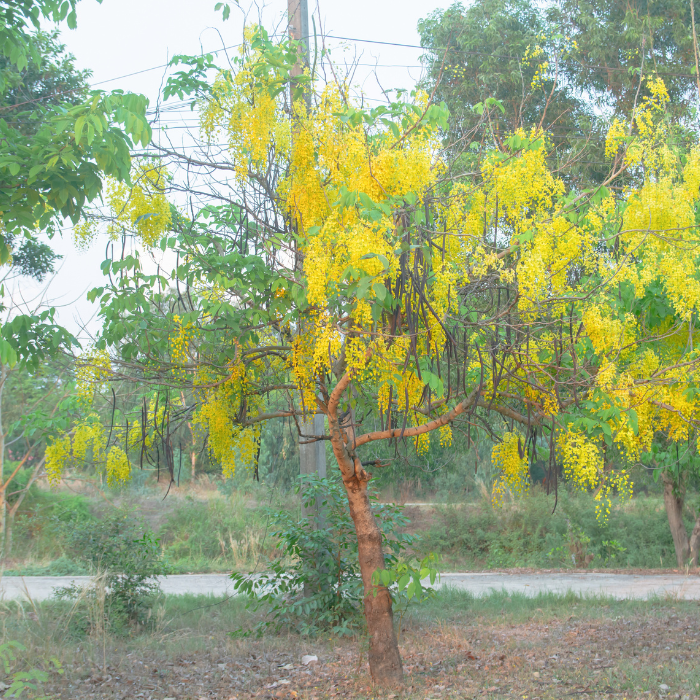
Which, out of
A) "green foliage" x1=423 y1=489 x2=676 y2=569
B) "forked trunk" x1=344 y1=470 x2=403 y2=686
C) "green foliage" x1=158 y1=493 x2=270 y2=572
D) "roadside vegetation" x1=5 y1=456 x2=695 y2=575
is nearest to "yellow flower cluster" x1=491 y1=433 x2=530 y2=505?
"forked trunk" x1=344 y1=470 x2=403 y2=686

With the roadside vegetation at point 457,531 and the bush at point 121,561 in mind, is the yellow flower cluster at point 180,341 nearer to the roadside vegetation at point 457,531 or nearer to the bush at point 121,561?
the bush at point 121,561

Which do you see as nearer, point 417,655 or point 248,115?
point 248,115

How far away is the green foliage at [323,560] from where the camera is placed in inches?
263

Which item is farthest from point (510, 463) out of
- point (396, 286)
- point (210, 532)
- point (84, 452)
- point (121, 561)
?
point (210, 532)

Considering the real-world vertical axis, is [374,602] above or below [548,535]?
above

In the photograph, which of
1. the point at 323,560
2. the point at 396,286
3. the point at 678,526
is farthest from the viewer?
the point at 678,526

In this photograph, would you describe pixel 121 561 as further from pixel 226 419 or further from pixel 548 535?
pixel 548 535

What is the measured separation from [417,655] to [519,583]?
7391 millimetres

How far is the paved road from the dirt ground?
11.5ft

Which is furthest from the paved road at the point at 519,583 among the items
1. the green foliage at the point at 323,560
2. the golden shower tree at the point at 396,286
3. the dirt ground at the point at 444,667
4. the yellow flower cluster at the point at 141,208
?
the yellow flower cluster at the point at 141,208

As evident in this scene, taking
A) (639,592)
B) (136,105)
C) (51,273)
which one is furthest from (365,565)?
(51,273)

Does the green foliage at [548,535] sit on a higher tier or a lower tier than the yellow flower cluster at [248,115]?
lower

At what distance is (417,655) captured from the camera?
6.32 meters

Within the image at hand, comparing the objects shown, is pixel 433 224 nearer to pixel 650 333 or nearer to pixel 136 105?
pixel 136 105
